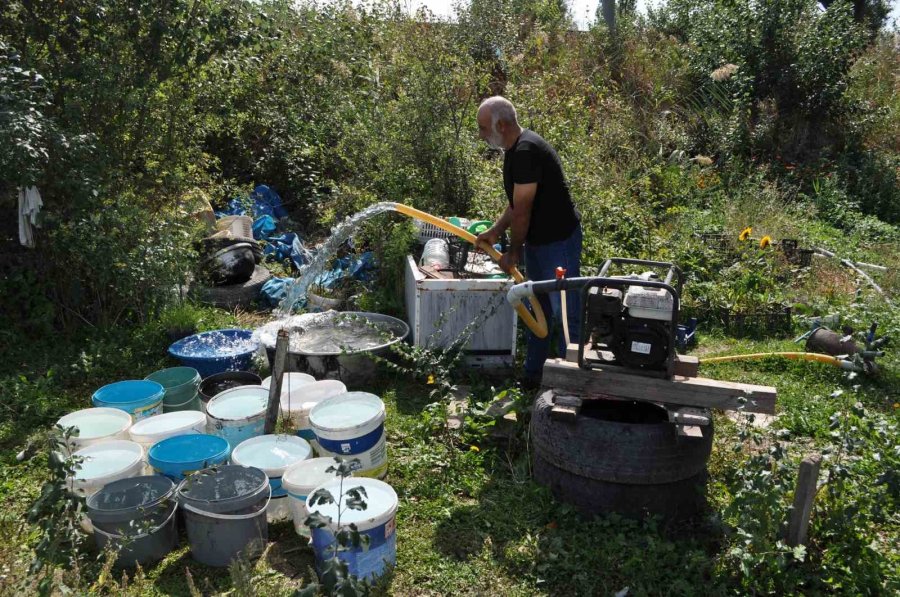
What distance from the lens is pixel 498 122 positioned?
4383 millimetres

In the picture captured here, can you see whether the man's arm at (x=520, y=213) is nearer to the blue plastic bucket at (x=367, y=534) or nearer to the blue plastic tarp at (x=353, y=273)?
the blue plastic bucket at (x=367, y=534)

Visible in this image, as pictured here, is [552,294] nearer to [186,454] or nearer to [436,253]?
[436,253]

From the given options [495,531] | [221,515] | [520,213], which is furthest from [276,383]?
[520,213]

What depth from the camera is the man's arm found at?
4.35 m

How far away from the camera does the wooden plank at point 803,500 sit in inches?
119

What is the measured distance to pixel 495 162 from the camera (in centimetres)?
765

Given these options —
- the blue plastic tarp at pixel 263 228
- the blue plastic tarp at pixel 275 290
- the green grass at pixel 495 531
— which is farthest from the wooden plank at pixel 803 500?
the blue plastic tarp at pixel 263 228

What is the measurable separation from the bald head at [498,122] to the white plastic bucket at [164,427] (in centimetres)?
244

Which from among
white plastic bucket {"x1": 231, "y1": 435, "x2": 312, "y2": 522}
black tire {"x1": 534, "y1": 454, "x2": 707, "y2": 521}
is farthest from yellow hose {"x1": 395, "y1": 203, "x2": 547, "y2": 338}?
white plastic bucket {"x1": 231, "y1": 435, "x2": 312, "y2": 522}

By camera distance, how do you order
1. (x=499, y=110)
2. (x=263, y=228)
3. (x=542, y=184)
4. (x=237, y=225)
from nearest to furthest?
(x=499, y=110), (x=542, y=184), (x=237, y=225), (x=263, y=228)

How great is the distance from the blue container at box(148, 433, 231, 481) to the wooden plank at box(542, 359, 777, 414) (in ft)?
5.68

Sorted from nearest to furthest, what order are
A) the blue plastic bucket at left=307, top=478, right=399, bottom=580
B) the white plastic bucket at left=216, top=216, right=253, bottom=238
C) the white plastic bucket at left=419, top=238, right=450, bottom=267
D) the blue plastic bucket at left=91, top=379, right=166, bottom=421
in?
the blue plastic bucket at left=307, top=478, right=399, bottom=580 → the blue plastic bucket at left=91, top=379, right=166, bottom=421 → the white plastic bucket at left=419, top=238, right=450, bottom=267 → the white plastic bucket at left=216, top=216, right=253, bottom=238

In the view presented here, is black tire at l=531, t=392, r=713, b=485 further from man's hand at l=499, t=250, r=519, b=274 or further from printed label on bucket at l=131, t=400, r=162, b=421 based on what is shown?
printed label on bucket at l=131, t=400, r=162, b=421

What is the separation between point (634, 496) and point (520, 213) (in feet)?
6.08
